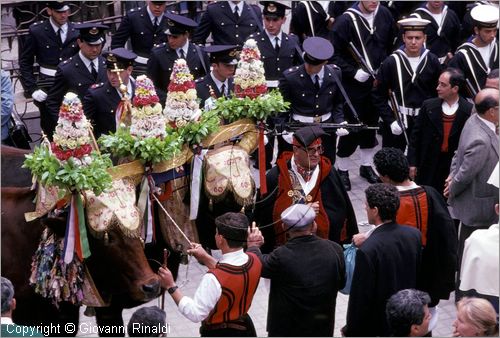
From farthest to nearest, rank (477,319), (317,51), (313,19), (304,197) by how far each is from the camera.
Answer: (313,19) → (317,51) → (304,197) → (477,319)

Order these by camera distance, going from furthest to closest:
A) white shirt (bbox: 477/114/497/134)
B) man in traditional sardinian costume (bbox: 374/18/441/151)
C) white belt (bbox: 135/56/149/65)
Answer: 1. white belt (bbox: 135/56/149/65)
2. man in traditional sardinian costume (bbox: 374/18/441/151)
3. white shirt (bbox: 477/114/497/134)

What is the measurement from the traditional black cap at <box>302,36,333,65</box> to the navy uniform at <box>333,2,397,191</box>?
1577mm

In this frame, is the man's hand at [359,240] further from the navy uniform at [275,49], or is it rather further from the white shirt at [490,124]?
the navy uniform at [275,49]

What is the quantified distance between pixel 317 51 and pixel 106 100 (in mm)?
2171

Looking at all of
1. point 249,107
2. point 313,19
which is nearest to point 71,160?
point 249,107

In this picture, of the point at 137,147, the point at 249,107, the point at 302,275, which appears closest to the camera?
the point at 302,275

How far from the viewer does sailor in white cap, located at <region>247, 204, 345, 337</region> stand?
827 centimetres

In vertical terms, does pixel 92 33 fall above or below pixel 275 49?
above

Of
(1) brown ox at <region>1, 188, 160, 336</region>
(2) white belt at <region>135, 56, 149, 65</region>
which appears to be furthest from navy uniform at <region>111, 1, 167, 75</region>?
(1) brown ox at <region>1, 188, 160, 336</region>

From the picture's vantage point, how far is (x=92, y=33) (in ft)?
39.7

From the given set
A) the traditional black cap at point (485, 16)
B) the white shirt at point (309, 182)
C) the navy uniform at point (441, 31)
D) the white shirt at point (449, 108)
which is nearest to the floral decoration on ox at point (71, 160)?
the white shirt at point (309, 182)

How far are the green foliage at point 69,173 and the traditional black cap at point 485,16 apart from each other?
18.8 feet

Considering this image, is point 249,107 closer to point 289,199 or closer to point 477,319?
point 289,199

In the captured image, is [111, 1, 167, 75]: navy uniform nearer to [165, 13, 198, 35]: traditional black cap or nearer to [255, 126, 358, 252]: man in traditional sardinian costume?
[165, 13, 198, 35]: traditional black cap
